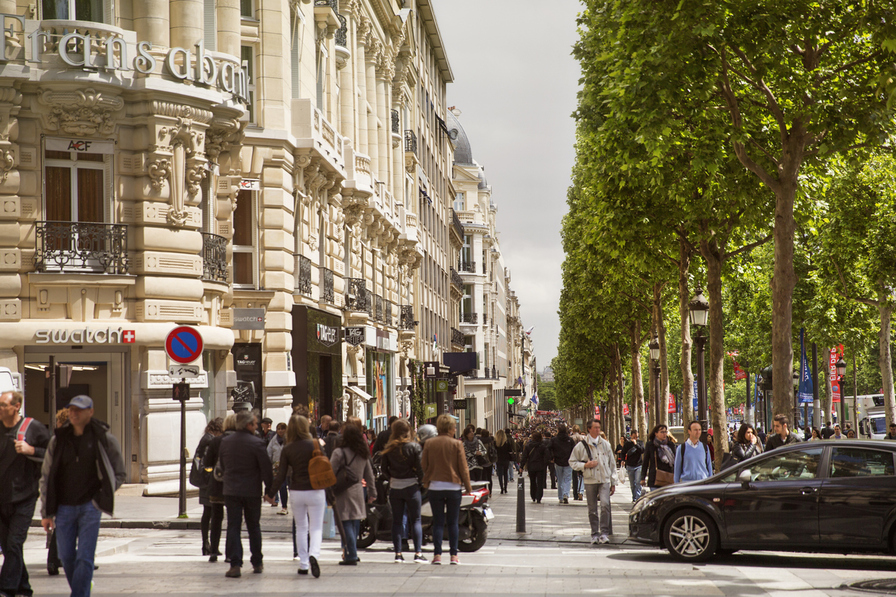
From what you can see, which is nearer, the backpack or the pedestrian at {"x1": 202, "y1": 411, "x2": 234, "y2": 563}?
the backpack

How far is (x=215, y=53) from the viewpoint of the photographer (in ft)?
73.1

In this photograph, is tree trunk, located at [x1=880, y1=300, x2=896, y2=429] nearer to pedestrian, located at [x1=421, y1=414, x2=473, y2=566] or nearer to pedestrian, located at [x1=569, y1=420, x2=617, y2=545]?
pedestrian, located at [x1=569, y1=420, x2=617, y2=545]

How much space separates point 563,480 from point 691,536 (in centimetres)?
1218

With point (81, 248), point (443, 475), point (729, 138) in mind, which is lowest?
point (443, 475)

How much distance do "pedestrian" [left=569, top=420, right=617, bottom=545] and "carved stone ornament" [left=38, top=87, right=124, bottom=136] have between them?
10963mm

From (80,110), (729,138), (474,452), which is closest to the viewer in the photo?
(729,138)

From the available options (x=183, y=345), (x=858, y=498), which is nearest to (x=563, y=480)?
(x=183, y=345)

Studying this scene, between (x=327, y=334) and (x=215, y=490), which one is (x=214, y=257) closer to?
(x=327, y=334)

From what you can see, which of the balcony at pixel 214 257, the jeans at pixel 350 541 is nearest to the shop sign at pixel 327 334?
the balcony at pixel 214 257

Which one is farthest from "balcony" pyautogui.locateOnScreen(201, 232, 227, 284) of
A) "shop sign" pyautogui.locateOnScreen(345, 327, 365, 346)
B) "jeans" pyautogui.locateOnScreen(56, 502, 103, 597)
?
"jeans" pyautogui.locateOnScreen(56, 502, 103, 597)

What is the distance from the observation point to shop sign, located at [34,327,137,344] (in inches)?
771

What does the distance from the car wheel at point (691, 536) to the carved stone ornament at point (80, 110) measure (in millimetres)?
13113

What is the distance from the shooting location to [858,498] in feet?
40.9

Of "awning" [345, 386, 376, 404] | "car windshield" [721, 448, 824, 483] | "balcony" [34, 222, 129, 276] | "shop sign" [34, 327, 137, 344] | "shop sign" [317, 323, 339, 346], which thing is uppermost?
"balcony" [34, 222, 129, 276]
